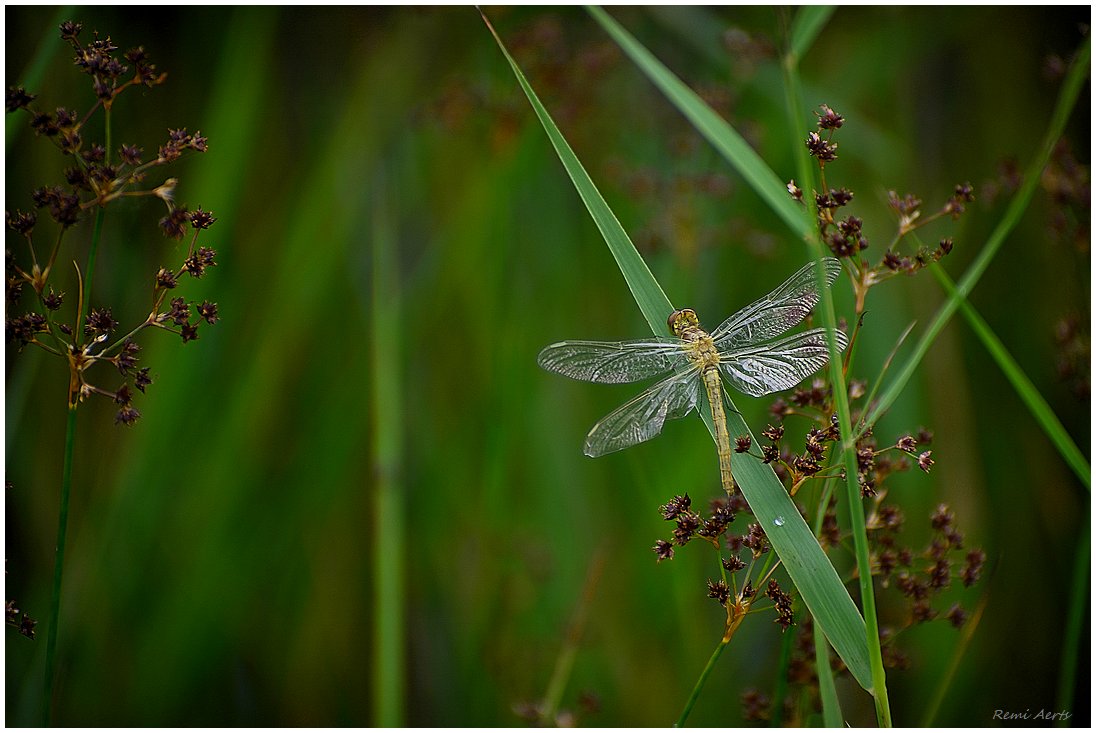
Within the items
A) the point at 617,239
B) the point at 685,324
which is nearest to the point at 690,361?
the point at 685,324

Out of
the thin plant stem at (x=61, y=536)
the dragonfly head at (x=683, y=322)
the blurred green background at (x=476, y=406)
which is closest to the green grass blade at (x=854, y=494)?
the dragonfly head at (x=683, y=322)

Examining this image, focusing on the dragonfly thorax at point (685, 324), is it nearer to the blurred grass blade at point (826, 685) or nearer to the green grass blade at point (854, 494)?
the green grass blade at point (854, 494)

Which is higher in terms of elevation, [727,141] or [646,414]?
[727,141]

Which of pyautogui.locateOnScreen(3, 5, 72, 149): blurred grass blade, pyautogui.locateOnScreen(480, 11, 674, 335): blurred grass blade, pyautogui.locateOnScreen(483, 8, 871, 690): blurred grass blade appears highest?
pyautogui.locateOnScreen(3, 5, 72, 149): blurred grass blade

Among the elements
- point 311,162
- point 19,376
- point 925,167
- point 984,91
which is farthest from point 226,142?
point 984,91

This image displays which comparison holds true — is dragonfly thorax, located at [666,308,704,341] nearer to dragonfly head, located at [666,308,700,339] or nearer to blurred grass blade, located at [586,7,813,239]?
dragonfly head, located at [666,308,700,339]
